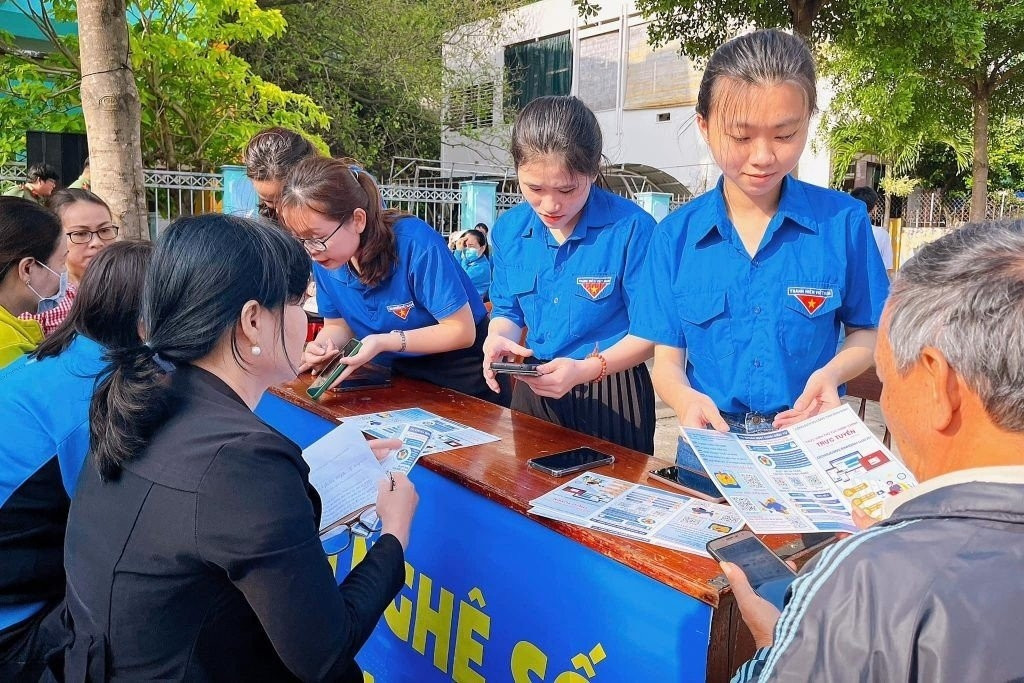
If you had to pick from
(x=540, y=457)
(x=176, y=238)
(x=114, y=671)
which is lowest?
(x=114, y=671)

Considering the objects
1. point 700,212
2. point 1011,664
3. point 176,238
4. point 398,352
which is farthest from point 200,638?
point 398,352

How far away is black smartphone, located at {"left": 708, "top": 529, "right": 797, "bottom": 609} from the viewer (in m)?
1.16

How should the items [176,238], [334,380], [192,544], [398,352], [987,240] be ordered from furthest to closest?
[398,352] < [334,380] < [176,238] < [192,544] < [987,240]

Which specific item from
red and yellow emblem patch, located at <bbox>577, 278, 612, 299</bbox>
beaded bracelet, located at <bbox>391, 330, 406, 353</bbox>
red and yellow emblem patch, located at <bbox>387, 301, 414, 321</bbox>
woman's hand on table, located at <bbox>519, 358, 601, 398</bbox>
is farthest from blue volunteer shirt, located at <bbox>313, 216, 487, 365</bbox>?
woman's hand on table, located at <bbox>519, 358, 601, 398</bbox>

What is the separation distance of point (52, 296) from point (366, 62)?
13.3m

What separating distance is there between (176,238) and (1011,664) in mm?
1225

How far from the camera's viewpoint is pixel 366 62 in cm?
1461

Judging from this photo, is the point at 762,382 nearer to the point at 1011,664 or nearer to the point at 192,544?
the point at 1011,664

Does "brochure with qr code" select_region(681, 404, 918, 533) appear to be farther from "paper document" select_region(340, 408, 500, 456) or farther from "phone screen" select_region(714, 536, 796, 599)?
"paper document" select_region(340, 408, 500, 456)

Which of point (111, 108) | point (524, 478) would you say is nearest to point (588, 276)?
point (524, 478)

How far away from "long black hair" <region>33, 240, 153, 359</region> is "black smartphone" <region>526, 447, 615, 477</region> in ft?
3.07

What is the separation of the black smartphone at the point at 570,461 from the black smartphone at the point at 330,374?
904 millimetres

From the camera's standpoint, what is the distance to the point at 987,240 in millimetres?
867

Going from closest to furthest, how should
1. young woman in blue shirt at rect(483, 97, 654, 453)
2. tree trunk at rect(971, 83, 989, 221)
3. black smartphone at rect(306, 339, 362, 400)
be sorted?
young woman in blue shirt at rect(483, 97, 654, 453)
black smartphone at rect(306, 339, 362, 400)
tree trunk at rect(971, 83, 989, 221)
